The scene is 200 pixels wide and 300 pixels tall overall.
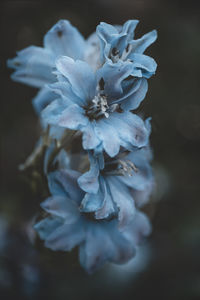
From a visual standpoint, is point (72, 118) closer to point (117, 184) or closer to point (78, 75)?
point (78, 75)

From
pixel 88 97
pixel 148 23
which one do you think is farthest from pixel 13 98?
pixel 88 97

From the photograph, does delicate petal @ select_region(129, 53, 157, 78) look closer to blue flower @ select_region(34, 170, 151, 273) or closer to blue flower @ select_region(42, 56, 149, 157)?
blue flower @ select_region(42, 56, 149, 157)

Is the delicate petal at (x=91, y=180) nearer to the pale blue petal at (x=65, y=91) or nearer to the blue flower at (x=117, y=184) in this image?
the blue flower at (x=117, y=184)

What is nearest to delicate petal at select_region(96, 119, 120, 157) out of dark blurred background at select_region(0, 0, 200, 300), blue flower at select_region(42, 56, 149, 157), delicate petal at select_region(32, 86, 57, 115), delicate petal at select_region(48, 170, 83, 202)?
blue flower at select_region(42, 56, 149, 157)

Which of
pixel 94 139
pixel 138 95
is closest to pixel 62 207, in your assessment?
pixel 94 139

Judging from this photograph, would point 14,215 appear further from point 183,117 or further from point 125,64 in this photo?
point 125,64
